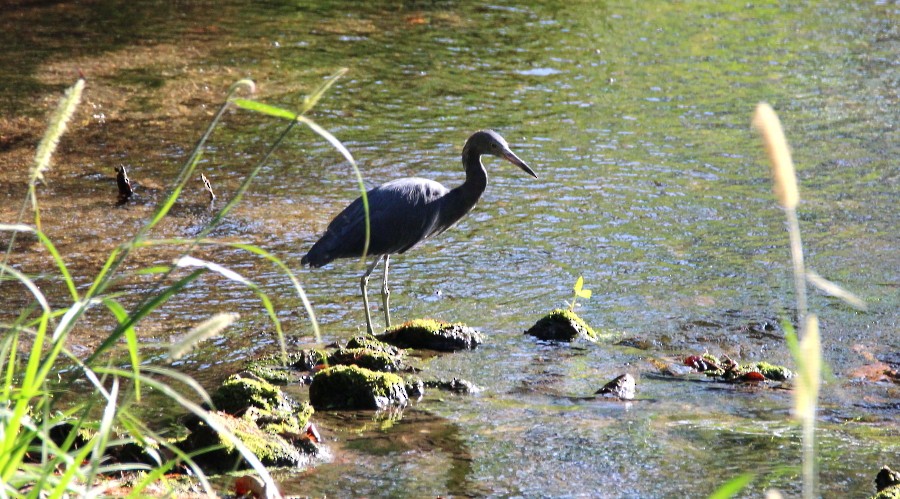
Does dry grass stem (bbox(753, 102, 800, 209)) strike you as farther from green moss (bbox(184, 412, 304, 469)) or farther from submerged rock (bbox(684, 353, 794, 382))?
submerged rock (bbox(684, 353, 794, 382))

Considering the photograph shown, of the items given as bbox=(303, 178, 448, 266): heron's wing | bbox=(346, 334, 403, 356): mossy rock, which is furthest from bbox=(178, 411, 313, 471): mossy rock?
bbox=(303, 178, 448, 266): heron's wing

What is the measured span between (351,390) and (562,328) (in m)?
1.57

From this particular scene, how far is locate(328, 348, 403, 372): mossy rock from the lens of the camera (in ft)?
18.9

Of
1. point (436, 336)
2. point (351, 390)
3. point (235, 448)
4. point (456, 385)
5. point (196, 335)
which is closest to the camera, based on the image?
point (196, 335)

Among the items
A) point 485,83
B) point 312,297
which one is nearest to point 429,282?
point 312,297

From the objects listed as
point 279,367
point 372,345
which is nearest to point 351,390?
point 372,345

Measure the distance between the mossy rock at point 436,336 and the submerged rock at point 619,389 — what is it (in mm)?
1039

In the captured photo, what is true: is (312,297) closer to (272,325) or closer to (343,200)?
(272,325)

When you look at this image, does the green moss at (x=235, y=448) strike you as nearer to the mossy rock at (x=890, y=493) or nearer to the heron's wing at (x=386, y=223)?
the mossy rock at (x=890, y=493)

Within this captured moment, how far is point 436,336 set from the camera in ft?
20.8

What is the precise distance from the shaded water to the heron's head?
32.8 inches

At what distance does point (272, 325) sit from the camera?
6758 mm

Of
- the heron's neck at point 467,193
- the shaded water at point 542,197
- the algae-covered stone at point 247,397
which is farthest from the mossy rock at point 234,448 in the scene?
the heron's neck at point 467,193

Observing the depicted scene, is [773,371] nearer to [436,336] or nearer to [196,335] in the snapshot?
[436,336]
